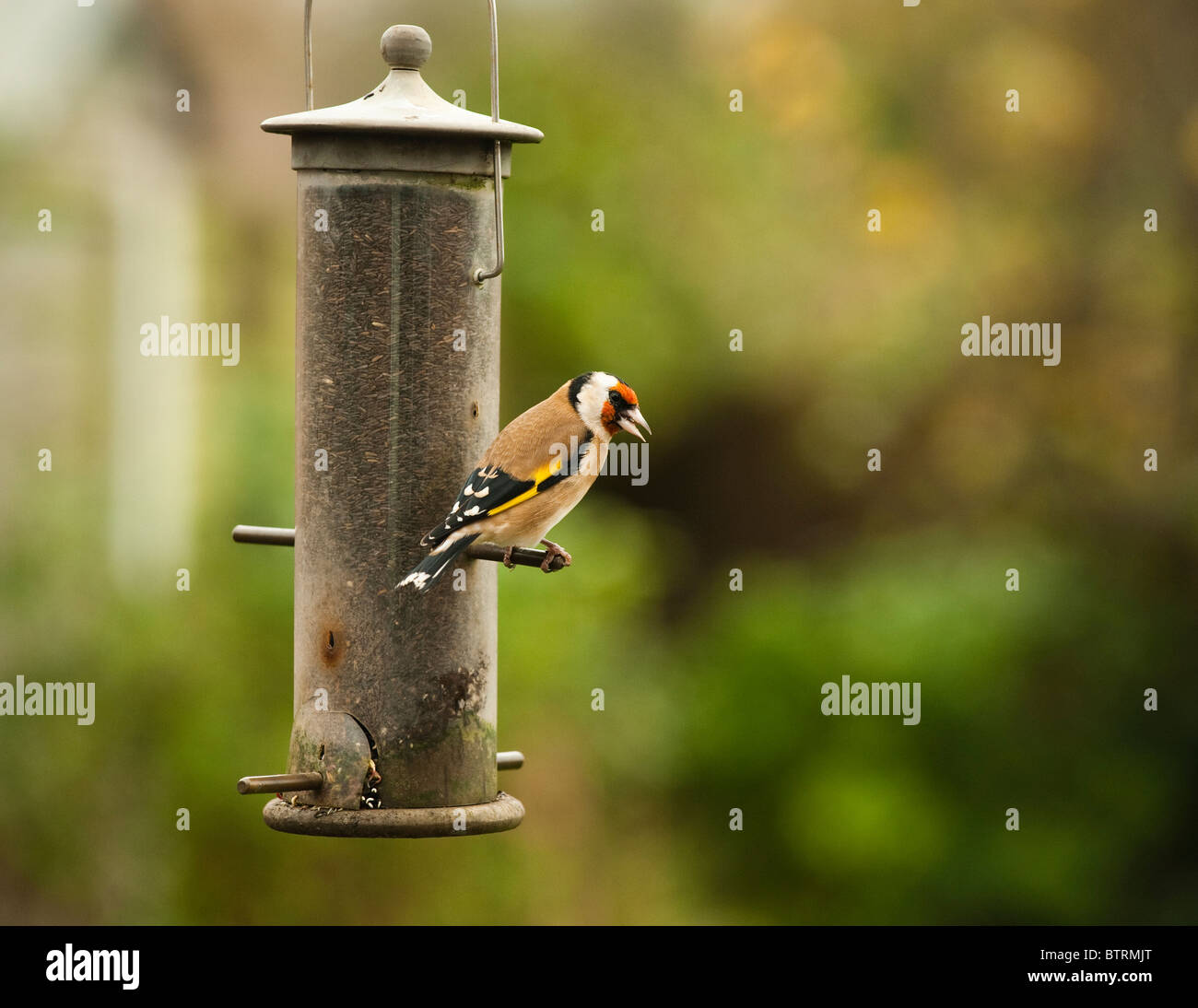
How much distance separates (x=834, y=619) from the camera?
→ 1381 centimetres

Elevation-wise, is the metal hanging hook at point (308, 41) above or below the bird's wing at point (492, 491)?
above

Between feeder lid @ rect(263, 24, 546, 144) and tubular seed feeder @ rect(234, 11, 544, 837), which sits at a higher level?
feeder lid @ rect(263, 24, 546, 144)

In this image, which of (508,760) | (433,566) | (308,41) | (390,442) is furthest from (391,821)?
(308,41)

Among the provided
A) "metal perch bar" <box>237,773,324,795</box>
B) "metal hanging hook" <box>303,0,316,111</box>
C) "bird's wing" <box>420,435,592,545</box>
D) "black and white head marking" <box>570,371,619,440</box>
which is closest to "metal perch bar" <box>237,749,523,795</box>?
"metal perch bar" <box>237,773,324,795</box>

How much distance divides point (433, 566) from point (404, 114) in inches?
62.0

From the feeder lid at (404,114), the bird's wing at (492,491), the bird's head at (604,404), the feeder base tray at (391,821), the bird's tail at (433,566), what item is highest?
the feeder lid at (404,114)

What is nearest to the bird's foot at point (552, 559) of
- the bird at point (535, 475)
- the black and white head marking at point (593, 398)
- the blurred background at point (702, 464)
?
the bird at point (535, 475)

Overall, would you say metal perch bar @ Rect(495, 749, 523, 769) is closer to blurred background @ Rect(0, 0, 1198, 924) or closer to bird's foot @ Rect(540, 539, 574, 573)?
bird's foot @ Rect(540, 539, 574, 573)

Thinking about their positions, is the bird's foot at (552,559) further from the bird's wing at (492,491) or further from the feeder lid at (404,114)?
the feeder lid at (404,114)

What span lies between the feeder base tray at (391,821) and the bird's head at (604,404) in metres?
1.56

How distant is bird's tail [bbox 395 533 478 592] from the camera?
245 inches

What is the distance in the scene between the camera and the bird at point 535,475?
20.6ft

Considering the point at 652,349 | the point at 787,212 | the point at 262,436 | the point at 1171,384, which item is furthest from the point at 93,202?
the point at 1171,384

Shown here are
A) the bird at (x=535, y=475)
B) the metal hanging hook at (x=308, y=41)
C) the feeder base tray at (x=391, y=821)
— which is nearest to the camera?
the metal hanging hook at (x=308, y=41)
